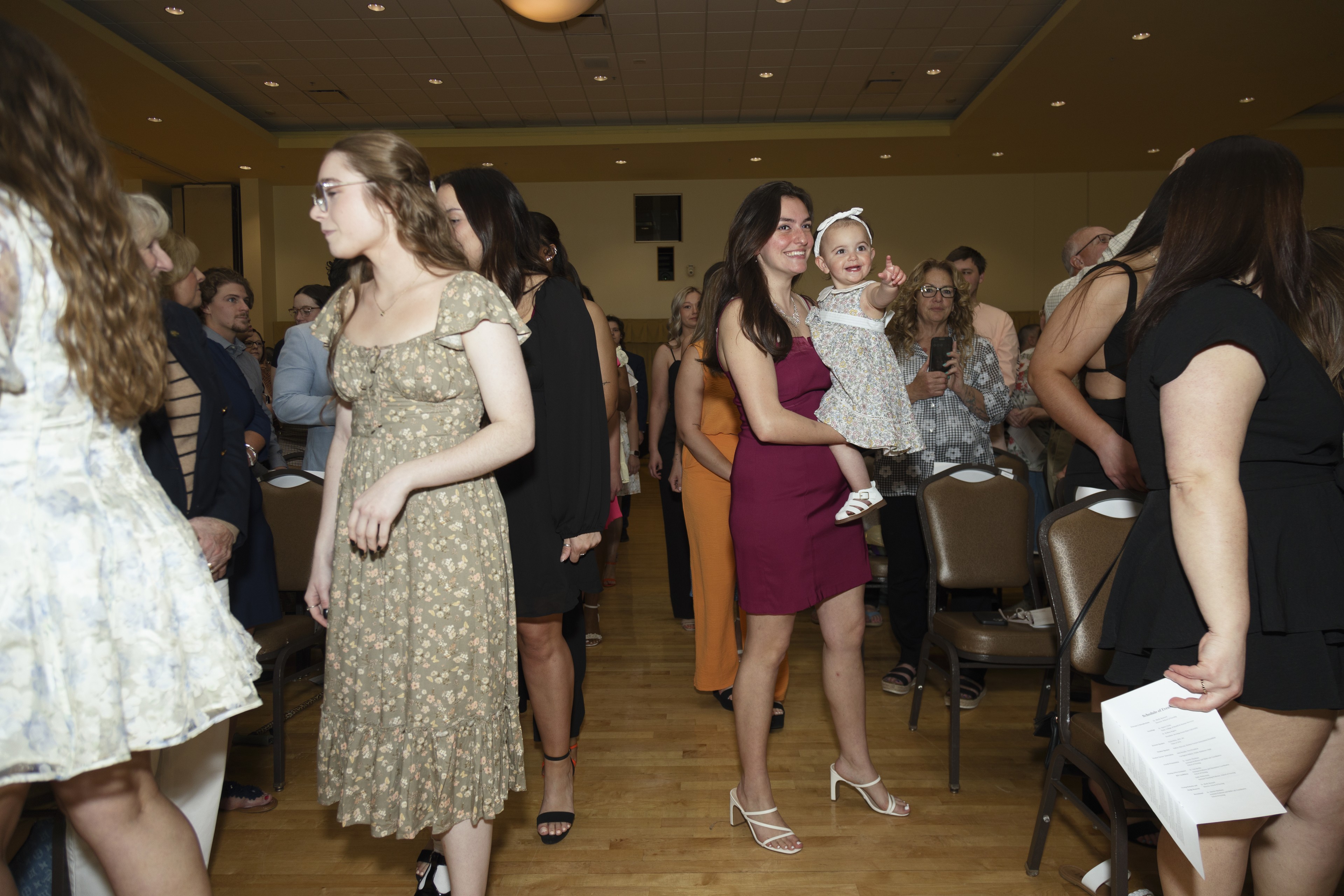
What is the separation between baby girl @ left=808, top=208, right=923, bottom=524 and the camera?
2.21 metres

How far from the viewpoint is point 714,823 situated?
8.18 ft

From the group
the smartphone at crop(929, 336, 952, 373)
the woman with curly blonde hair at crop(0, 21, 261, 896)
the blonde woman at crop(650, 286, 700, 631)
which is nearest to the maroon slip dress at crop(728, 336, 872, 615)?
the smartphone at crop(929, 336, 952, 373)

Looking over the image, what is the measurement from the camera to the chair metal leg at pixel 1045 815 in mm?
2096

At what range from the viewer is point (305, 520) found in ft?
9.98

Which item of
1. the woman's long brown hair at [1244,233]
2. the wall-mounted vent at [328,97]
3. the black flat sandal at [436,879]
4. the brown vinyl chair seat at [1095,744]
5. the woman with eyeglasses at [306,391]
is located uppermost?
the wall-mounted vent at [328,97]

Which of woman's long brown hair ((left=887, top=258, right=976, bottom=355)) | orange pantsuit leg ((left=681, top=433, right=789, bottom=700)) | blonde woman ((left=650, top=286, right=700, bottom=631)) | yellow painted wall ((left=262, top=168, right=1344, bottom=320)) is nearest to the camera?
orange pantsuit leg ((left=681, top=433, right=789, bottom=700))

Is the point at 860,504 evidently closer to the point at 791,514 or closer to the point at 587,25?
the point at 791,514

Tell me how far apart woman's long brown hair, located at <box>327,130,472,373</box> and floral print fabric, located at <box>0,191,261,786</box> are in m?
0.54

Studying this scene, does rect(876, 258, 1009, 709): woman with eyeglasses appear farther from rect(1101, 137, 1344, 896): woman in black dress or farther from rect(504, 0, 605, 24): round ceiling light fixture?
rect(504, 0, 605, 24): round ceiling light fixture

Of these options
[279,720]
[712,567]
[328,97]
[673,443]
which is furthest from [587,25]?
[279,720]

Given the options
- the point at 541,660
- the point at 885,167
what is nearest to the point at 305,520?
the point at 541,660

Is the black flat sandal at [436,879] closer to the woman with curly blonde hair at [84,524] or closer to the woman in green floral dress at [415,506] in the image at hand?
the woman in green floral dress at [415,506]

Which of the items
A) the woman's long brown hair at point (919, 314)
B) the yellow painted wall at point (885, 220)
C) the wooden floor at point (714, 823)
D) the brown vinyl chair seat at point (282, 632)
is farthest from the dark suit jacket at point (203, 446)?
the yellow painted wall at point (885, 220)

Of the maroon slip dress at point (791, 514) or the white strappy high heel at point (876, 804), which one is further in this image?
the white strappy high heel at point (876, 804)
